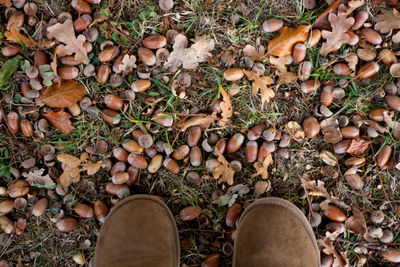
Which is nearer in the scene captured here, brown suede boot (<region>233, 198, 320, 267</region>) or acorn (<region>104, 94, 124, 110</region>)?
brown suede boot (<region>233, 198, 320, 267</region>)

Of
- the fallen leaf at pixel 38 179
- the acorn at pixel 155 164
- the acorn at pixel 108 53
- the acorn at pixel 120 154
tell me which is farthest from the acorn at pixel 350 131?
the fallen leaf at pixel 38 179

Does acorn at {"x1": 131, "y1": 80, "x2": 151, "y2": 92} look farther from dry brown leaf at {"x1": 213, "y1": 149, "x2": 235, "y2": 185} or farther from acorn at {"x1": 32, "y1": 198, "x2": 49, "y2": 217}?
acorn at {"x1": 32, "y1": 198, "x2": 49, "y2": 217}

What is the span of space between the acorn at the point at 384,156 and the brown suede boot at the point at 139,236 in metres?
1.45

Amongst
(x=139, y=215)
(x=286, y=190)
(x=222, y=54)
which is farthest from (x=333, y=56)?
(x=139, y=215)

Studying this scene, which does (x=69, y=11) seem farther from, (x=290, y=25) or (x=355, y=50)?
(x=355, y=50)

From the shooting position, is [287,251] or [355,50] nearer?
[287,251]

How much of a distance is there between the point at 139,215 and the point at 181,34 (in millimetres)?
1250

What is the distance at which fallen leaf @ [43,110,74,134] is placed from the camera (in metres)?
2.24

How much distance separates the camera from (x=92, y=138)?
2.29 m

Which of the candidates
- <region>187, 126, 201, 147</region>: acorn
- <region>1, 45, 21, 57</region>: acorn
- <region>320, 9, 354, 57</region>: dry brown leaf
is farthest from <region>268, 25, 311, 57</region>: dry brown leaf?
<region>1, 45, 21, 57</region>: acorn

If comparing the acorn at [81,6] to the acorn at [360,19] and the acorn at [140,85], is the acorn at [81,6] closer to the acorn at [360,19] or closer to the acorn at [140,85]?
the acorn at [140,85]

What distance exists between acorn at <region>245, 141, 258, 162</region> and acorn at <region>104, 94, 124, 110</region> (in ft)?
3.03

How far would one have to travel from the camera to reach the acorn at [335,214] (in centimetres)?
221

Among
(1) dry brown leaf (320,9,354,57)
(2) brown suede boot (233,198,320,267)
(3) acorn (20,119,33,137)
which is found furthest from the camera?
(3) acorn (20,119,33,137)
